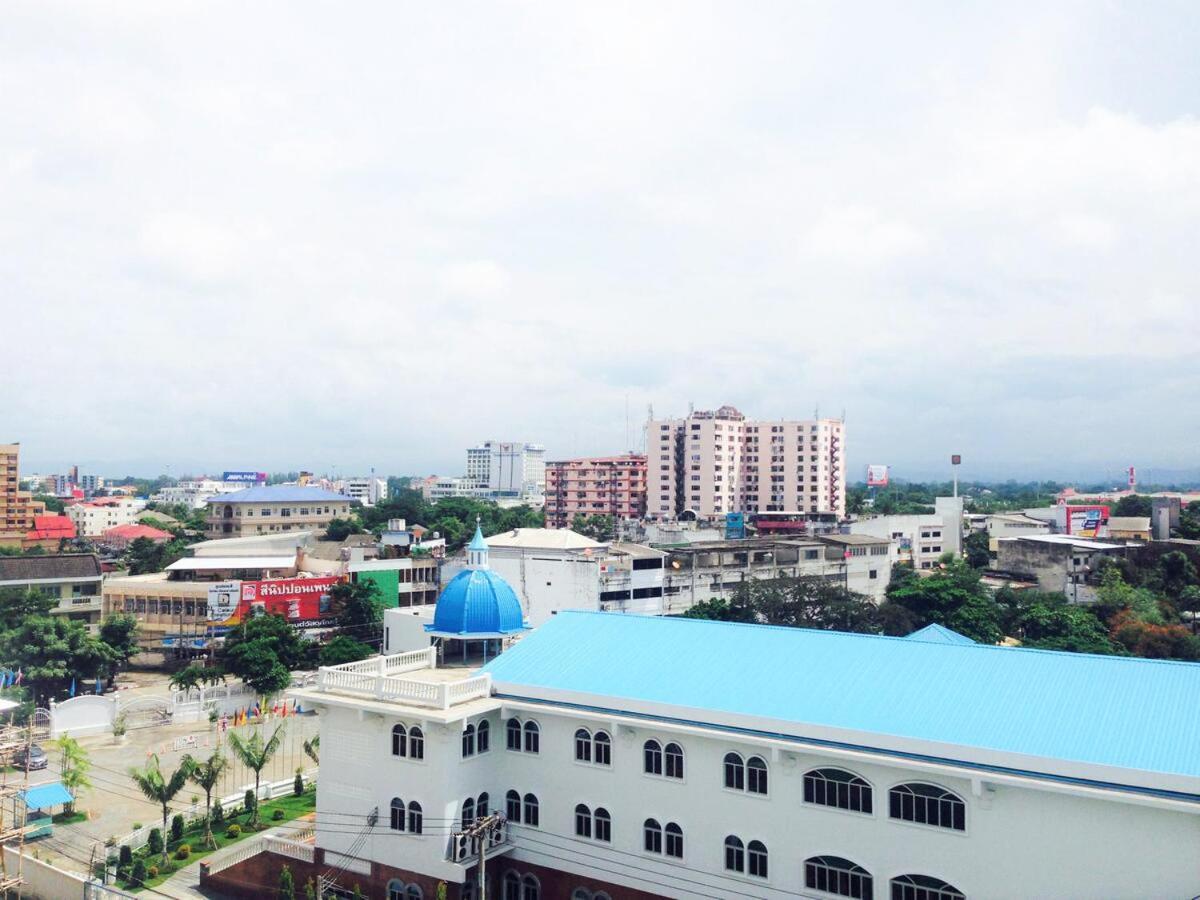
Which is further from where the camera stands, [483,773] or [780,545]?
[780,545]

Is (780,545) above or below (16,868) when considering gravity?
above

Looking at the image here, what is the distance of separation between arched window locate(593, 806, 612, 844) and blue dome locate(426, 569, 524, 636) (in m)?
7.59

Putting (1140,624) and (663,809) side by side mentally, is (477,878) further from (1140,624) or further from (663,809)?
(1140,624)

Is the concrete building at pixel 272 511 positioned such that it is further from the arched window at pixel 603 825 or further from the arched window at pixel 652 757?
the arched window at pixel 652 757

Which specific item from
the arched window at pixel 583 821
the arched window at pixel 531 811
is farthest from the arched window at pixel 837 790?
A: the arched window at pixel 531 811

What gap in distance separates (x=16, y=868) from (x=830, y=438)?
109 m

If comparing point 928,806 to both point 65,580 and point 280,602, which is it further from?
point 65,580

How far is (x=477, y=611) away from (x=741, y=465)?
329ft

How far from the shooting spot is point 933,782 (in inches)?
854

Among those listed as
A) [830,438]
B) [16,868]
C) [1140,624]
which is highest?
[830,438]

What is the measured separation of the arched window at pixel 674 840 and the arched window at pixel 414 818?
7.07 meters

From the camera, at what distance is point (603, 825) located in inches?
1029

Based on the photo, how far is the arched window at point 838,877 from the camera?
2241cm

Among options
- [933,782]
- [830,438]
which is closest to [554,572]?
[933,782]
